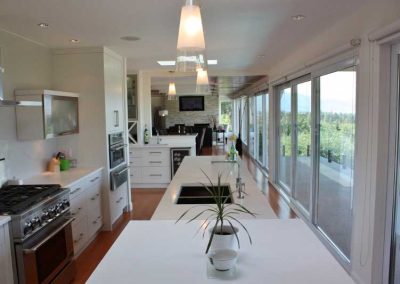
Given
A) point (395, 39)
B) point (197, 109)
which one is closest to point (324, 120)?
point (395, 39)

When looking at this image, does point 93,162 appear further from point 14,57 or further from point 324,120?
point 324,120

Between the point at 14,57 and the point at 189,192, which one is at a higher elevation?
the point at 14,57

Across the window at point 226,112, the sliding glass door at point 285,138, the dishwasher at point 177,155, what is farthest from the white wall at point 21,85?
the window at point 226,112

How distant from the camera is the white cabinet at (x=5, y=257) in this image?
2258mm

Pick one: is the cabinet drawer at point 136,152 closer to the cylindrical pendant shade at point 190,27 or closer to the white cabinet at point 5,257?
the white cabinet at point 5,257

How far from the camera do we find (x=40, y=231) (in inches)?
102

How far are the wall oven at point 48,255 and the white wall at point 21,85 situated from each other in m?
0.93

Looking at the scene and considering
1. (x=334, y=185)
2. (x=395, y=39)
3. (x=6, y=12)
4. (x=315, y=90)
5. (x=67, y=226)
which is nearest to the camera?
(x=395, y=39)

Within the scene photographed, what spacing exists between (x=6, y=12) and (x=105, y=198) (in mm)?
2519

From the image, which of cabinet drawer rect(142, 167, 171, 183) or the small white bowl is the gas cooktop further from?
cabinet drawer rect(142, 167, 171, 183)

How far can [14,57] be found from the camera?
134 inches

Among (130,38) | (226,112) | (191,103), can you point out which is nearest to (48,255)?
(130,38)

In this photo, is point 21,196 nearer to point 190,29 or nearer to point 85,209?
point 85,209

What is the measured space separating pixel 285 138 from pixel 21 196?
4.66 m
